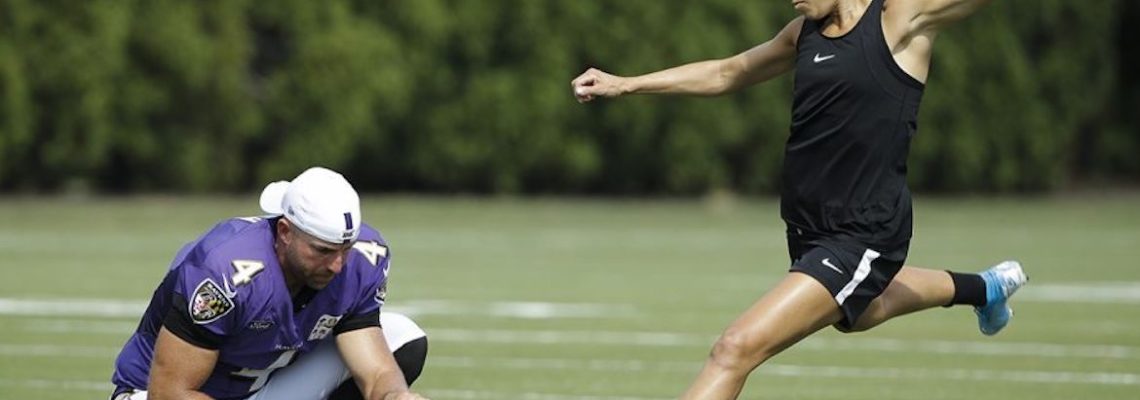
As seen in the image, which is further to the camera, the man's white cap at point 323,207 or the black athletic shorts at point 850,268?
the black athletic shorts at point 850,268

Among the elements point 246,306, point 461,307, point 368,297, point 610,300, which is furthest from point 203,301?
point 610,300

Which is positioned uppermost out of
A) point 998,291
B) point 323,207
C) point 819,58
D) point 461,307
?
point 819,58

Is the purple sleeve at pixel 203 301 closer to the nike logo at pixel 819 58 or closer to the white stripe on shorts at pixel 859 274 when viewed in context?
the white stripe on shorts at pixel 859 274

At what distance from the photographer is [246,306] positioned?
6148mm

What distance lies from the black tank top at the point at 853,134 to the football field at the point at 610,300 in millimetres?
2218

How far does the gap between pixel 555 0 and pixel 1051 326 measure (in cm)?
1479

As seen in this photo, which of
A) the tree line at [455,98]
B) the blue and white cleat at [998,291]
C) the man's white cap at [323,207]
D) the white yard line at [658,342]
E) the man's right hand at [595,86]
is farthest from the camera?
the tree line at [455,98]

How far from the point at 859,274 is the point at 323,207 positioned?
1.93 metres

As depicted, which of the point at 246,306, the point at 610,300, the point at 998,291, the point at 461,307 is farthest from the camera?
the point at 610,300

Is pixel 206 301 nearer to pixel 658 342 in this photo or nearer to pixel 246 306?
pixel 246 306

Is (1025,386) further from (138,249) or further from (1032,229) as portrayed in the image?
(1032,229)

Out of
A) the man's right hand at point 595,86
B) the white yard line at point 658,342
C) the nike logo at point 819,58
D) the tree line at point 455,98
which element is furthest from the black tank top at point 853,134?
the tree line at point 455,98

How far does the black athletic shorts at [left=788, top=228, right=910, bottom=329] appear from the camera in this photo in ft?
22.3

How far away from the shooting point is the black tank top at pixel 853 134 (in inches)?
268
